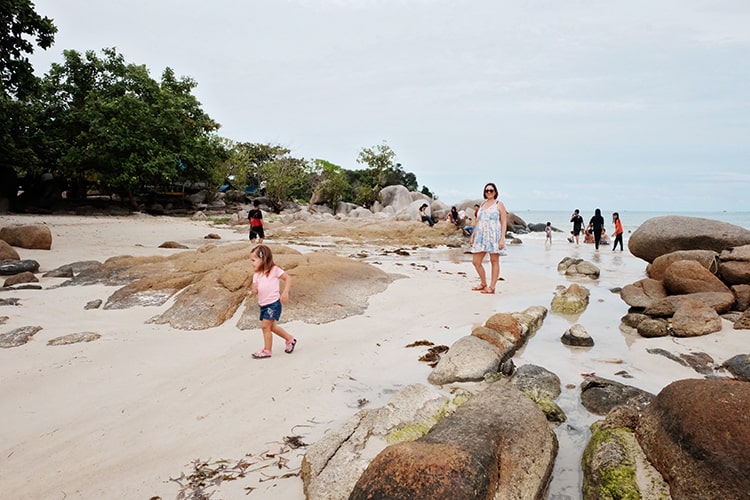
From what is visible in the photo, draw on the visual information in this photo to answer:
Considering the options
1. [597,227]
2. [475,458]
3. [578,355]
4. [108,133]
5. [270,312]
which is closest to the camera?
[475,458]

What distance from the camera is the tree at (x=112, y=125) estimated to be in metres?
26.9

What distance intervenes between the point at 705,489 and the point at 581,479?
2.64 ft

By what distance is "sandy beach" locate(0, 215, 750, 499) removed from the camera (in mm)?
3012

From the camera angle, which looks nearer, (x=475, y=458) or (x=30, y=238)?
(x=475, y=458)

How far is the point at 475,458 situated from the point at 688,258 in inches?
334

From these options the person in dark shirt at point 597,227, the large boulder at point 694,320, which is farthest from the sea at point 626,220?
the large boulder at point 694,320

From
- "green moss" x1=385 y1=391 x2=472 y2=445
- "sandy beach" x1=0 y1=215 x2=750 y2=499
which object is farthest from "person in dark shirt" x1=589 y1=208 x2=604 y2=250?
"green moss" x1=385 y1=391 x2=472 y2=445

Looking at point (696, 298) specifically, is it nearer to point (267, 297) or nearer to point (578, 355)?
point (578, 355)

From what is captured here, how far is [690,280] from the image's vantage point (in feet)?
25.2

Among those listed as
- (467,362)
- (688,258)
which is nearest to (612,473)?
(467,362)

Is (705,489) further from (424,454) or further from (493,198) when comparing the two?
(493,198)

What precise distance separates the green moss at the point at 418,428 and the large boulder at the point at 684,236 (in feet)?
33.5

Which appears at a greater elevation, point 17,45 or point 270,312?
point 17,45

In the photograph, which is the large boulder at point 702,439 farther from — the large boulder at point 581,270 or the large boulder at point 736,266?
the large boulder at point 581,270
